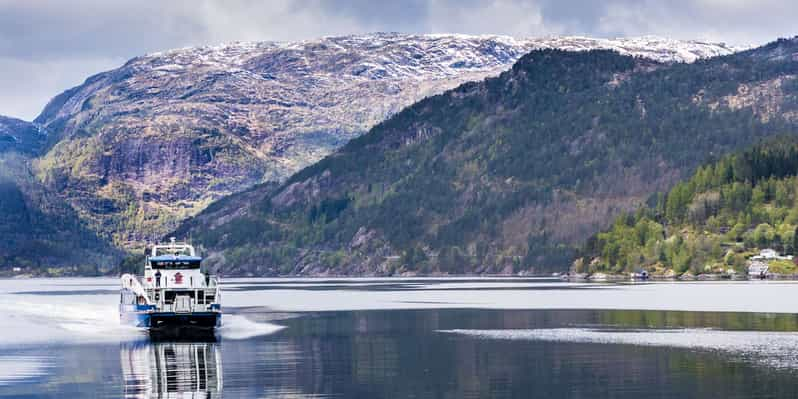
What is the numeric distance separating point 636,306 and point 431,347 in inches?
3081

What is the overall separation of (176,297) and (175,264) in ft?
25.2

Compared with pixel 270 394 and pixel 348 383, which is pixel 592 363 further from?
pixel 270 394

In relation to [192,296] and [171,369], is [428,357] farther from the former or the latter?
[192,296]

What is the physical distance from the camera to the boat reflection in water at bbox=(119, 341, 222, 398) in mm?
88375

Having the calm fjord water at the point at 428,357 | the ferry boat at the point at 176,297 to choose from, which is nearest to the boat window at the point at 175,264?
the ferry boat at the point at 176,297

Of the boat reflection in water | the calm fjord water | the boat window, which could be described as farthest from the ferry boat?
the boat reflection in water

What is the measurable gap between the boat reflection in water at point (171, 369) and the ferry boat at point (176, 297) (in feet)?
25.3

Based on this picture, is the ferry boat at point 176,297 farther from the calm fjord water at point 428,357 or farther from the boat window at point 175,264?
the calm fjord water at point 428,357

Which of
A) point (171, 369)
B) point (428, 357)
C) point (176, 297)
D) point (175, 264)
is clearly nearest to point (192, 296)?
point (176, 297)

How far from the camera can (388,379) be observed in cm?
9231

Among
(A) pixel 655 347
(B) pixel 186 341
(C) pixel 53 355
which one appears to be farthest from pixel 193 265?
(A) pixel 655 347

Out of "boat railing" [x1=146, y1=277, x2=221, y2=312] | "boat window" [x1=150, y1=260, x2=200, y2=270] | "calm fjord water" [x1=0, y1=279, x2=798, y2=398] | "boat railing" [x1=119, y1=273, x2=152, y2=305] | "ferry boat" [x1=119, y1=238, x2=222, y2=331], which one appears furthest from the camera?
"boat window" [x1=150, y1=260, x2=200, y2=270]

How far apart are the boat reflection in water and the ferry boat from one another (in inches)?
303

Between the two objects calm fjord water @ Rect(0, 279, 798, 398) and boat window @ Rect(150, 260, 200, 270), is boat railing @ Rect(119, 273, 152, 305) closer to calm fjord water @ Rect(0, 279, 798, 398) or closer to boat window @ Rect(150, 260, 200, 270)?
boat window @ Rect(150, 260, 200, 270)
